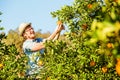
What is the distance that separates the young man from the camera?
661 cm

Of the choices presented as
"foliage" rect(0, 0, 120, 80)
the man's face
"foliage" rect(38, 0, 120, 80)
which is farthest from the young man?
"foliage" rect(38, 0, 120, 80)

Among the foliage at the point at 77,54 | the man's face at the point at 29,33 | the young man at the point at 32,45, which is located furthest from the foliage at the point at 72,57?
the man's face at the point at 29,33

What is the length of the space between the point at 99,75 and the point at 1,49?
215cm

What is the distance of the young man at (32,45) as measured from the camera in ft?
21.7

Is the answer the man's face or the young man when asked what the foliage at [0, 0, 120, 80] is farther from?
the man's face

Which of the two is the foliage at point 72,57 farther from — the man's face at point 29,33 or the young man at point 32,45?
the man's face at point 29,33

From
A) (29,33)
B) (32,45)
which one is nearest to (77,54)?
(32,45)

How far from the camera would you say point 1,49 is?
648 cm

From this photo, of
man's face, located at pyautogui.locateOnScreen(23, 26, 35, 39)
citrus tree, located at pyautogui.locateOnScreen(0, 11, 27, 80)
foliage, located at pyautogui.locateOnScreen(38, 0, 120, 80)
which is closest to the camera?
foliage, located at pyautogui.locateOnScreen(38, 0, 120, 80)

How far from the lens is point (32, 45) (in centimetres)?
716

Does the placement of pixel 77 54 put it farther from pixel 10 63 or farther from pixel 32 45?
pixel 32 45

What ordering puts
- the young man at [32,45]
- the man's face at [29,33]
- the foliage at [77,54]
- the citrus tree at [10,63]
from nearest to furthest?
the foliage at [77,54] < the citrus tree at [10,63] < the young man at [32,45] < the man's face at [29,33]

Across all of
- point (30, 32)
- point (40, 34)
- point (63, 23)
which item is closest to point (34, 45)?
point (30, 32)

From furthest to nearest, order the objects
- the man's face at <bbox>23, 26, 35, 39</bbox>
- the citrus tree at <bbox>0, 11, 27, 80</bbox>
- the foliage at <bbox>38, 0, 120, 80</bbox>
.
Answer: the man's face at <bbox>23, 26, 35, 39</bbox> < the citrus tree at <bbox>0, 11, 27, 80</bbox> < the foliage at <bbox>38, 0, 120, 80</bbox>
